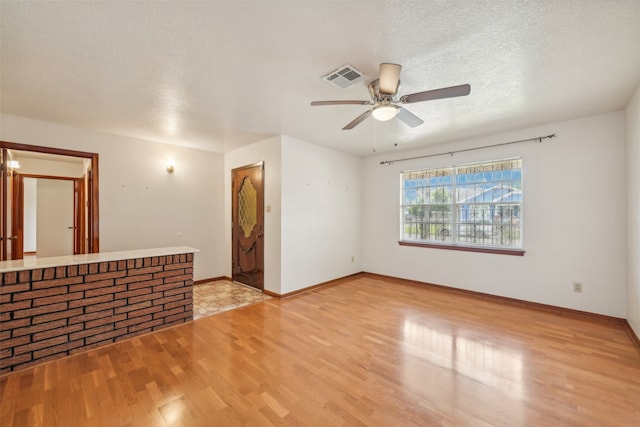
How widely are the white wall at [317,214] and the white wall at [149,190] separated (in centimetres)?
188

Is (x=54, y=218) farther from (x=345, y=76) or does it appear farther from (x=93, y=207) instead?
(x=345, y=76)

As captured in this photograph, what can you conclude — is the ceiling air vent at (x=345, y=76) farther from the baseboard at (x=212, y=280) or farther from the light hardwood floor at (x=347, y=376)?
the baseboard at (x=212, y=280)

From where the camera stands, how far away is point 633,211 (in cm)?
280

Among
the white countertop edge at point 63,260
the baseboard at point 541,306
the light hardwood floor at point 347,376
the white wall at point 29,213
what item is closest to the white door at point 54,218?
the white wall at point 29,213

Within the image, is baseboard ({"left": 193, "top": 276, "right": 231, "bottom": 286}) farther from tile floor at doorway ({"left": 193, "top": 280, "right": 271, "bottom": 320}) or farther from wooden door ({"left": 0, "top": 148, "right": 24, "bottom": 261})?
wooden door ({"left": 0, "top": 148, "right": 24, "bottom": 261})

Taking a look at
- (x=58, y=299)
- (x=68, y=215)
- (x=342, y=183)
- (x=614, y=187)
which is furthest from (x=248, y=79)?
(x=68, y=215)

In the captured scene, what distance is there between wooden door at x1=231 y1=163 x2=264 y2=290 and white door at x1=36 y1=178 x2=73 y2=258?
4222mm

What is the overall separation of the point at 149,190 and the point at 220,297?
2.16 meters

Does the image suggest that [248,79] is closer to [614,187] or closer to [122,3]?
[122,3]

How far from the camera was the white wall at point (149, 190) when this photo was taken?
3.59 metres

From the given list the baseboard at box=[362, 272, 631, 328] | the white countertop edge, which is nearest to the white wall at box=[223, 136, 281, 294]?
the white countertop edge

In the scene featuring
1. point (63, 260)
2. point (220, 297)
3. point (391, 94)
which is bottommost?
point (220, 297)

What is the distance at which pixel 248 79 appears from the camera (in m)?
2.38

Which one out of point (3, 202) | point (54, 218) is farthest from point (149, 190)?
point (54, 218)
